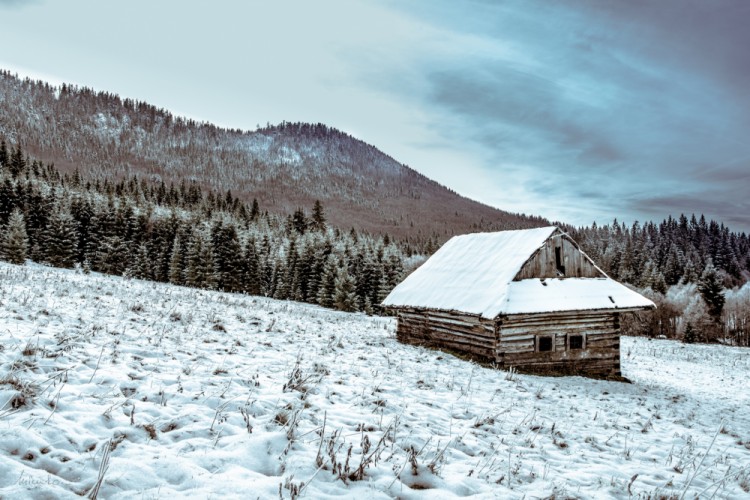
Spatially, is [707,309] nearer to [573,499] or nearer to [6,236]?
[573,499]

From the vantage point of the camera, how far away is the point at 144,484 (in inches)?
164

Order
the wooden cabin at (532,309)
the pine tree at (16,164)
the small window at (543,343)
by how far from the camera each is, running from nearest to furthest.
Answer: the wooden cabin at (532,309) < the small window at (543,343) < the pine tree at (16,164)

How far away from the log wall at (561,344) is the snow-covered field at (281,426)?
473cm

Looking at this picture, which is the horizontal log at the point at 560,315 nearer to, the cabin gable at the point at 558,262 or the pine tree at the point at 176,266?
the cabin gable at the point at 558,262

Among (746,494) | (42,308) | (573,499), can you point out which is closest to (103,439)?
(573,499)

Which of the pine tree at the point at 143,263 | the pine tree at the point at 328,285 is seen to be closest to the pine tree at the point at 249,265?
the pine tree at the point at 328,285

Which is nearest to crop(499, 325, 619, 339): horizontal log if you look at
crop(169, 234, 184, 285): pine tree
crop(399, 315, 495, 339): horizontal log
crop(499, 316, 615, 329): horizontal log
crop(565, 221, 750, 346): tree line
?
crop(499, 316, 615, 329): horizontal log

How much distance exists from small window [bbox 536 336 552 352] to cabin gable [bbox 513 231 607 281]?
8.85ft

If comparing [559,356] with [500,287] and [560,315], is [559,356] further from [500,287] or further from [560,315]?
[500,287]

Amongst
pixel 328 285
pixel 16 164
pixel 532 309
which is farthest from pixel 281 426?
pixel 16 164

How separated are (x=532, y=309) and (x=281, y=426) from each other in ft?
43.7

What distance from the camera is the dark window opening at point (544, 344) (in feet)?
57.8

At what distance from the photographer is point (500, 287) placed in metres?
17.9

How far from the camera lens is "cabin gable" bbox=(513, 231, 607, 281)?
62.1ft
